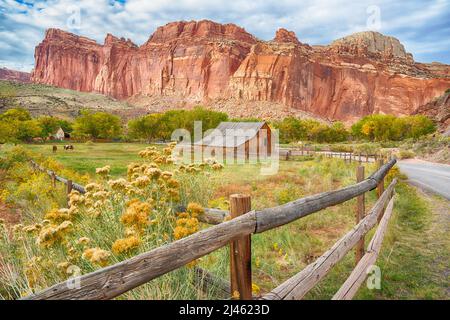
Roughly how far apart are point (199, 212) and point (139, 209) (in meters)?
0.78

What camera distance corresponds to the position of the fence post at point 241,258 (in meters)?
2.29

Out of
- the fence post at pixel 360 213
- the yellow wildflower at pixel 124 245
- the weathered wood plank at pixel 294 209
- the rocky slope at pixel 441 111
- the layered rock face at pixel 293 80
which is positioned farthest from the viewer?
the layered rock face at pixel 293 80

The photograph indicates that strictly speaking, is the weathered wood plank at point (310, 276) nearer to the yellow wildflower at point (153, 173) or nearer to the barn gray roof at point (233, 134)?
the yellow wildflower at point (153, 173)

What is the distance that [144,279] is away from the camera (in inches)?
63.7

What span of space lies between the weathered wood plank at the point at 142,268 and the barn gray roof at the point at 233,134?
31.4 meters

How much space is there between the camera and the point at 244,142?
33281mm

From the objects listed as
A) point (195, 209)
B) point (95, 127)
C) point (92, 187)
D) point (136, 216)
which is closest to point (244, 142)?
point (92, 187)

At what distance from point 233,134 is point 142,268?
3329cm

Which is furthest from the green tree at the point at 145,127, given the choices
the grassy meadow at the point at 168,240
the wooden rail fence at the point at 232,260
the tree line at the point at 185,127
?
the wooden rail fence at the point at 232,260

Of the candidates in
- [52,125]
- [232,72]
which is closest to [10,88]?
[52,125]

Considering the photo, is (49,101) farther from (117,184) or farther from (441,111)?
(117,184)

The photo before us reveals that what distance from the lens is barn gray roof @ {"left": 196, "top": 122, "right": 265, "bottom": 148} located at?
110ft

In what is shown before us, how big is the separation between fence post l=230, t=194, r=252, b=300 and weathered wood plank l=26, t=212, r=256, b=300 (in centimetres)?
15
